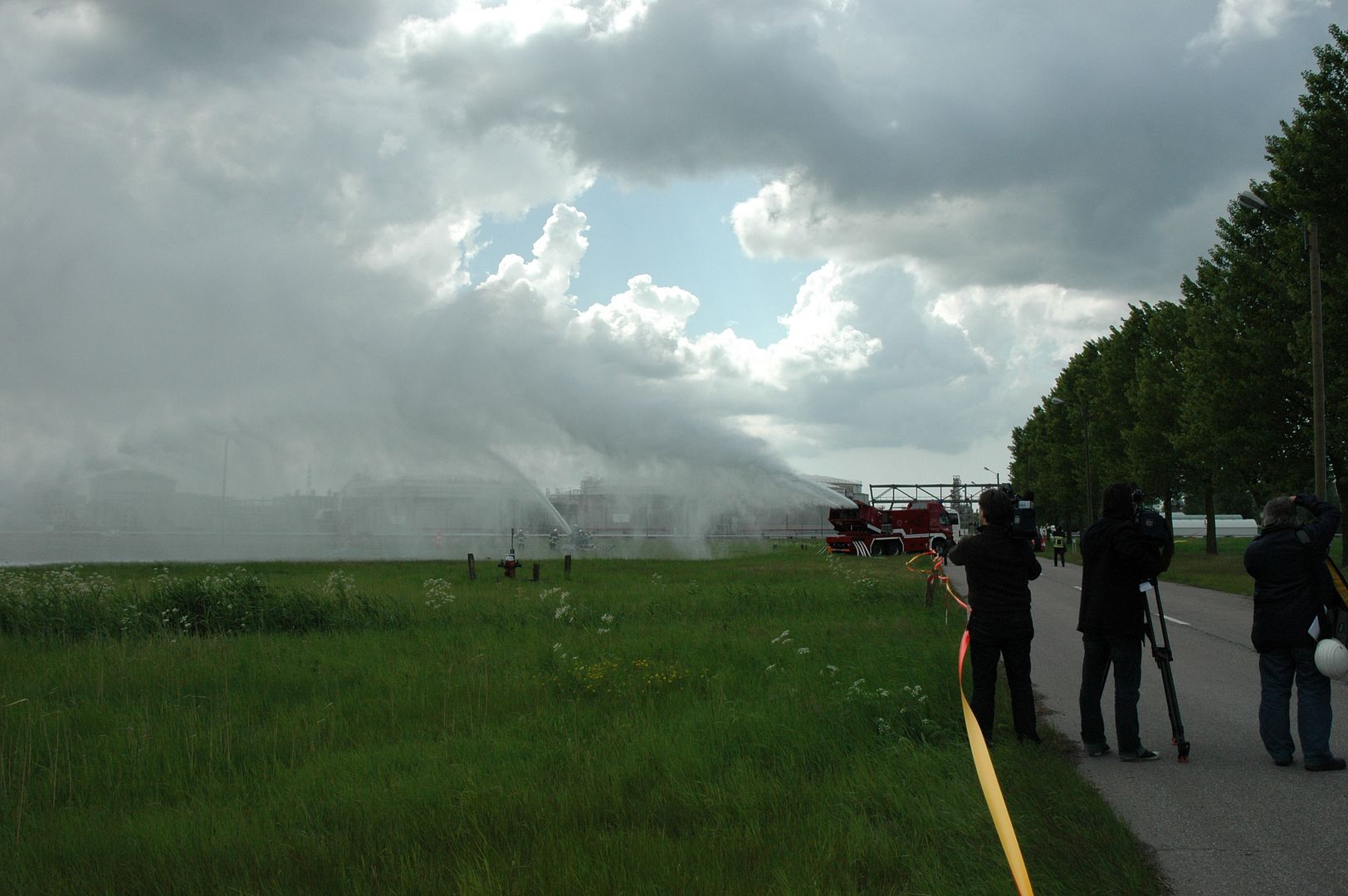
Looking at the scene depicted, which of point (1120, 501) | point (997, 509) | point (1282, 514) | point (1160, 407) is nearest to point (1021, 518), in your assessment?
point (997, 509)

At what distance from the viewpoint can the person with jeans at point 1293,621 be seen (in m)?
7.14

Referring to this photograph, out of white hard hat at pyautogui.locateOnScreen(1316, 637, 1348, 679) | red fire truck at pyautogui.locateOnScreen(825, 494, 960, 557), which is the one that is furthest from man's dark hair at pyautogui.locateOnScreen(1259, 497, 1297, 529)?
red fire truck at pyautogui.locateOnScreen(825, 494, 960, 557)

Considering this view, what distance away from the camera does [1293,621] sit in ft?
23.8

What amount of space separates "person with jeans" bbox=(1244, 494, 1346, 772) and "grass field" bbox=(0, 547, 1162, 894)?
1.65 meters

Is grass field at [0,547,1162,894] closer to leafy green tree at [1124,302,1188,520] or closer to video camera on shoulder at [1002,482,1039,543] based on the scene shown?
video camera on shoulder at [1002,482,1039,543]

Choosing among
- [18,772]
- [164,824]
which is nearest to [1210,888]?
[164,824]

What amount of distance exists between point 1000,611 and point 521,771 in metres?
3.83

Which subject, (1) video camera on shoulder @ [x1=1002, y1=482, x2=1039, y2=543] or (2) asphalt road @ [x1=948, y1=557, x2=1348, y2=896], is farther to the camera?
(1) video camera on shoulder @ [x1=1002, y1=482, x2=1039, y2=543]

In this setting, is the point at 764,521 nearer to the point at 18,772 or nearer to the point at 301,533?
the point at 301,533

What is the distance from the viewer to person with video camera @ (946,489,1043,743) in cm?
762

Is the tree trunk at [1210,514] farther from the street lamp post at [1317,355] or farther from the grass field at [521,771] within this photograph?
the grass field at [521,771]

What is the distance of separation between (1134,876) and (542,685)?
6.79 metres

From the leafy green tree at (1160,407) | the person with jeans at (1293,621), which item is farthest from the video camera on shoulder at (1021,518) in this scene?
the leafy green tree at (1160,407)

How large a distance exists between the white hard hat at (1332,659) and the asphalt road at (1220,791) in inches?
29.0
